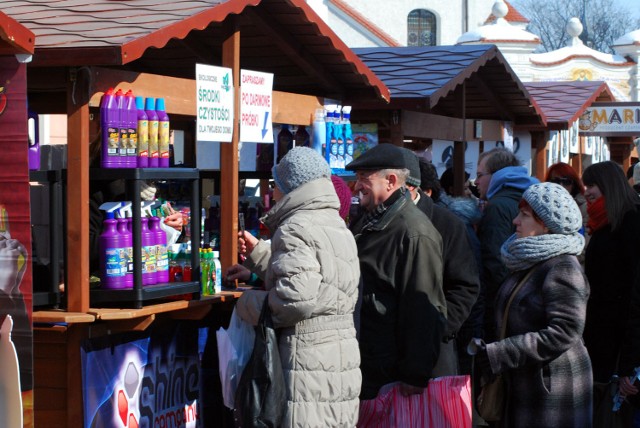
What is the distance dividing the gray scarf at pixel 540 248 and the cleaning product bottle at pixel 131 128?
74.6 inches

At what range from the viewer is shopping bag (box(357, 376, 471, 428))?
5.04 metres

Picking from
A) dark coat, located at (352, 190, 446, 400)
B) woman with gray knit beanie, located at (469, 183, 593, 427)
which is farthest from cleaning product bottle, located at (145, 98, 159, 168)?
woman with gray knit beanie, located at (469, 183, 593, 427)

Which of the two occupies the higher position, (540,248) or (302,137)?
(302,137)

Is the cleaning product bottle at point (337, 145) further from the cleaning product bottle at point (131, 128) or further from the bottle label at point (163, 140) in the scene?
the cleaning product bottle at point (131, 128)

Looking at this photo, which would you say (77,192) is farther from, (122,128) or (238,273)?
(238,273)

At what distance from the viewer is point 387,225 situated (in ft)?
16.6

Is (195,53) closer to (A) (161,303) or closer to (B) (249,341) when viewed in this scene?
(A) (161,303)

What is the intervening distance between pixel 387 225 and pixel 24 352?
5.52ft

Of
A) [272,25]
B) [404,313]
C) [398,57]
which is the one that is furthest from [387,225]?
[398,57]

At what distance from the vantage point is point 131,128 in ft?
17.9

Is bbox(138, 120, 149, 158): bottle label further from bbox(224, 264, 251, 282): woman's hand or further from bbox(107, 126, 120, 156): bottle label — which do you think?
bbox(224, 264, 251, 282): woman's hand

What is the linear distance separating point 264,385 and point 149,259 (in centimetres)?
122

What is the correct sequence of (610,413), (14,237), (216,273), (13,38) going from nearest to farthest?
(13,38)
(14,237)
(610,413)
(216,273)

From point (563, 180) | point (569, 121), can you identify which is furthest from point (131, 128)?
point (569, 121)
